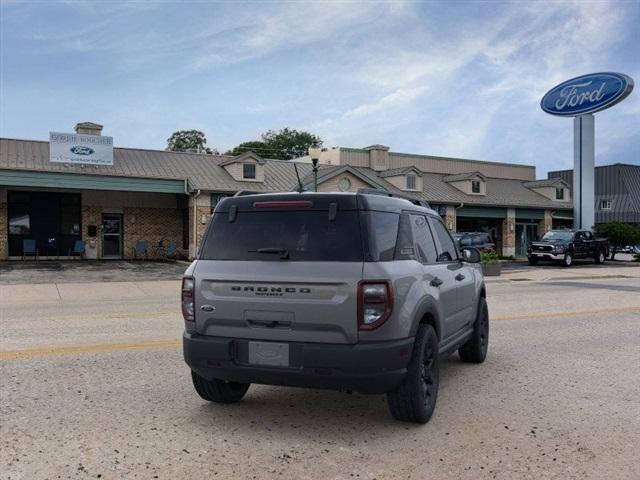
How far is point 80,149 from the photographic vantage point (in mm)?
27406

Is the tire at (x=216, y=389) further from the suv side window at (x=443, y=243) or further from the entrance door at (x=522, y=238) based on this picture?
the entrance door at (x=522, y=238)

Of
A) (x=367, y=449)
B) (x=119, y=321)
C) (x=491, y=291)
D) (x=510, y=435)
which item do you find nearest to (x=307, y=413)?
(x=367, y=449)

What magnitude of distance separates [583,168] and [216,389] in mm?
36526

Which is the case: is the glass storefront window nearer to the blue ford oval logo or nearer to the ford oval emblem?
the blue ford oval logo

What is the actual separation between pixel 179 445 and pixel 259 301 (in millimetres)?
1190

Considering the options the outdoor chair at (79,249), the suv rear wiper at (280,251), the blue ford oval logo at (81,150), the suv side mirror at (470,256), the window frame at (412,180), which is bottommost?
the outdoor chair at (79,249)

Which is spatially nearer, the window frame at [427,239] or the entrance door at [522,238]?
the window frame at [427,239]

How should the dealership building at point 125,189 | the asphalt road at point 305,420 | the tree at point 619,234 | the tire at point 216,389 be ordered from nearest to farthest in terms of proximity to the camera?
the asphalt road at point 305,420 < the tire at point 216,389 < the dealership building at point 125,189 < the tree at point 619,234

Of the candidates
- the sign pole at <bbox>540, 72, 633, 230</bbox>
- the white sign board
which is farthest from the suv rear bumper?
the sign pole at <bbox>540, 72, 633, 230</bbox>

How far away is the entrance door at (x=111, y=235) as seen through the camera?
29.9m

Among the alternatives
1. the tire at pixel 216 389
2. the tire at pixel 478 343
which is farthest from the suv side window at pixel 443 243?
the tire at pixel 216 389

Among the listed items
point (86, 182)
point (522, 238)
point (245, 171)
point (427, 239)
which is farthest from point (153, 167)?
point (427, 239)

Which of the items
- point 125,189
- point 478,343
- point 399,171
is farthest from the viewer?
point 399,171

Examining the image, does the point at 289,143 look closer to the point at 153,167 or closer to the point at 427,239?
the point at 153,167
